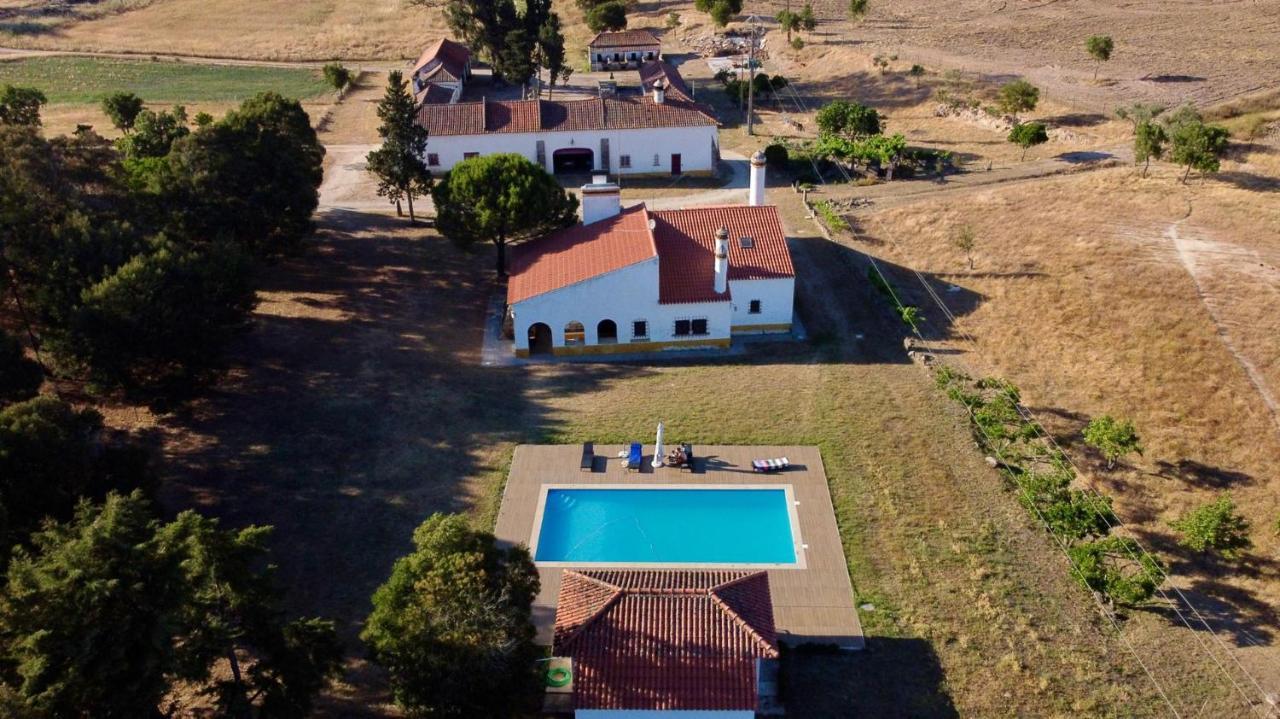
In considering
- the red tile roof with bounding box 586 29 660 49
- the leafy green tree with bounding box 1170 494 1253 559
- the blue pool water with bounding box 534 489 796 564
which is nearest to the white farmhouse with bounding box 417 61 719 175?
the red tile roof with bounding box 586 29 660 49

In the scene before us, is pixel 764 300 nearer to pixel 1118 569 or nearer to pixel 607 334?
pixel 607 334

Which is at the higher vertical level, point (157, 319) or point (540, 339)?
point (157, 319)

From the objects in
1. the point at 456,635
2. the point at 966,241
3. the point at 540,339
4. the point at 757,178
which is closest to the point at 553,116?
the point at 757,178

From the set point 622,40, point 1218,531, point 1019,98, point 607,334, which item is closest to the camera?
point 1218,531

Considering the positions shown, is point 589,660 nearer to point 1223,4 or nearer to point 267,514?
point 267,514

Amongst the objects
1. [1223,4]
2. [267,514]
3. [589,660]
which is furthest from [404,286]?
[1223,4]
